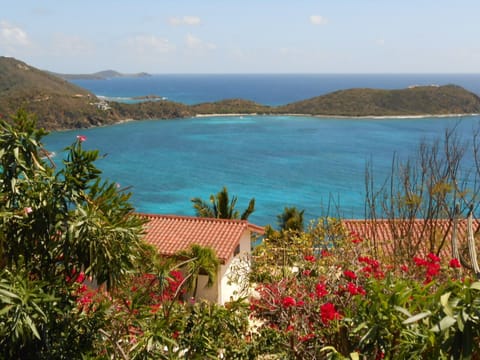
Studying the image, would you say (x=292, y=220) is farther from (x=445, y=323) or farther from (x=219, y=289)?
(x=445, y=323)

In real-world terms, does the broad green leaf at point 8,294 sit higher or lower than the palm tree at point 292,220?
higher

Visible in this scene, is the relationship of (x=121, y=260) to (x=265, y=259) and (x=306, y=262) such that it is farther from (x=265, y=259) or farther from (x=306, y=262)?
(x=265, y=259)

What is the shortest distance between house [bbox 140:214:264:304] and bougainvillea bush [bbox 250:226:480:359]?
7.46 m

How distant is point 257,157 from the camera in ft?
198

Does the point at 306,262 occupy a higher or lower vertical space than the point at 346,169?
higher

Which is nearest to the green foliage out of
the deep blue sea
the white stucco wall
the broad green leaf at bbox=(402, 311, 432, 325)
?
the broad green leaf at bbox=(402, 311, 432, 325)

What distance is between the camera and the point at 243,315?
239 inches

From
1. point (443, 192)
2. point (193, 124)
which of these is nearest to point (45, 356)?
point (443, 192)

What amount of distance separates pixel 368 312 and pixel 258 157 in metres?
56.1

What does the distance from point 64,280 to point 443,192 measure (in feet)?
25.6

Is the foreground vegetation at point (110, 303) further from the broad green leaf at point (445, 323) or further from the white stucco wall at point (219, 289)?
the white stucco wall at point (219, 289)

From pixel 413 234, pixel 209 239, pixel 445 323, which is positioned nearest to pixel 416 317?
pixel 445 323

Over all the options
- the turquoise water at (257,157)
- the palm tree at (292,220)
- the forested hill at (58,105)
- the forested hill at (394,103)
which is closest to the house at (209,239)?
the palm tree at (292,220)

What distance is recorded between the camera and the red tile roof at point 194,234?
1639cm
